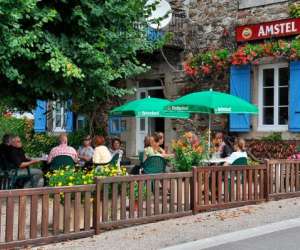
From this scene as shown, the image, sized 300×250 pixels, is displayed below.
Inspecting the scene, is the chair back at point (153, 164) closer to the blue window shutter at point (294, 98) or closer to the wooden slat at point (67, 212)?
the wooden slat at point (67, 212)

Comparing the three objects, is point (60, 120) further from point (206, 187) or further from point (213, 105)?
point (206, 187)

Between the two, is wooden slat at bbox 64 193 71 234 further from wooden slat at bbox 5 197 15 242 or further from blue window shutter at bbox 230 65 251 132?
blue window shutter at bbox 230 65 251 132

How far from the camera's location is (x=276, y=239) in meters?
6.91

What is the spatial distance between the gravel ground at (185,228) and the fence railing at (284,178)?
0.55m

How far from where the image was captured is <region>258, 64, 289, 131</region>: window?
14125 mm

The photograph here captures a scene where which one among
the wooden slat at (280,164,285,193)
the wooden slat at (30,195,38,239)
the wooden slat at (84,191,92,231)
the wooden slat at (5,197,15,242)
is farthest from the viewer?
the wooden slat at (280,164,285,193)

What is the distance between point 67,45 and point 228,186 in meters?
3.40

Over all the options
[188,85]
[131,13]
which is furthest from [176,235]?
[188,85]

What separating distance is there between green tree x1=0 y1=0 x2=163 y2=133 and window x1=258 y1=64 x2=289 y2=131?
5105mm

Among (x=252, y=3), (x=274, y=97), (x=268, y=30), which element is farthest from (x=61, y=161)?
(x=252, y=3)

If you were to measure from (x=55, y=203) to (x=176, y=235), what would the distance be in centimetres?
159

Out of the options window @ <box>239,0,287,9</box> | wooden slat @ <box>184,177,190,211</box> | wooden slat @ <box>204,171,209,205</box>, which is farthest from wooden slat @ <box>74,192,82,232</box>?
window @ <box>239,0,287,9</box>

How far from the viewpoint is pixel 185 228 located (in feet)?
24.8

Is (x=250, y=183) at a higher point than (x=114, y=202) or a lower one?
higher
